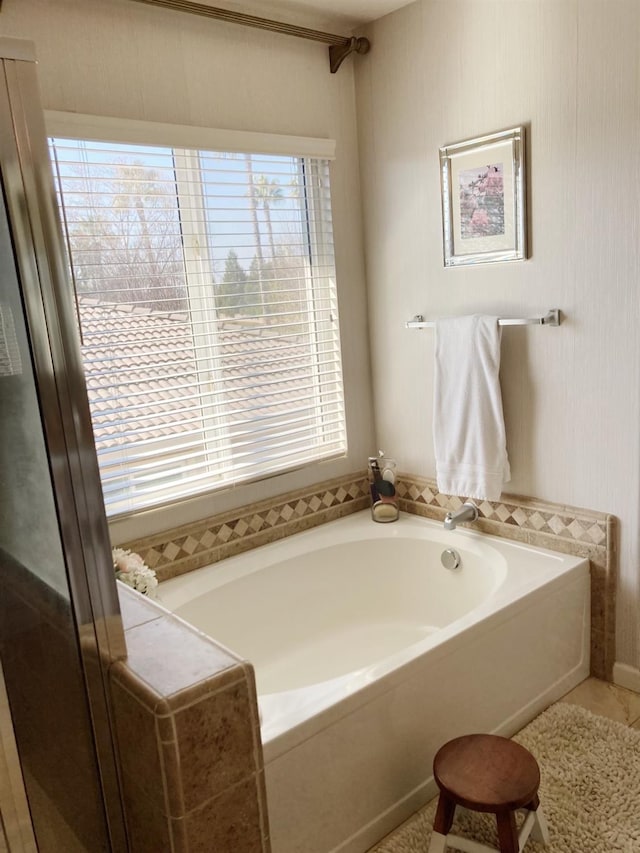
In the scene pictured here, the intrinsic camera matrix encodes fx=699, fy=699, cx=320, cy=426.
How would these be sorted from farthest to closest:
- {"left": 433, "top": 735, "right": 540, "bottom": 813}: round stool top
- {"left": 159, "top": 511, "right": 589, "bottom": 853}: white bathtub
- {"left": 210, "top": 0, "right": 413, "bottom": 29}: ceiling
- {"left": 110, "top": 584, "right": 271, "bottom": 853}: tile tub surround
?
{"left": 210, "top": 0, "right": 413, "bottom": 29}: ceiling
{"left": 159, "top": 511, "right": 589, "bottom": 853}: white bathtub
{"left": 433, "top": 735, "right": 540, "bottom": 813}: round stool top
{"left": 110, "top": 584, "right": 271, "bottom": 853}: tile tub surround

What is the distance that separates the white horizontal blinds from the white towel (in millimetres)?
520

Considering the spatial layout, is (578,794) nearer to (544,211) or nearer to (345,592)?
(345,592)

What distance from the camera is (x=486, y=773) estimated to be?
173 cm

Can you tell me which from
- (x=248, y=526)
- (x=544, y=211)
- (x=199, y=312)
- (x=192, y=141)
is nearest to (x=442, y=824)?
(x=248, y=526)

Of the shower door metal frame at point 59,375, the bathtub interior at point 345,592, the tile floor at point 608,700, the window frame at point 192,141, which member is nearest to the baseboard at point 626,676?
the tile floor at point 608,700

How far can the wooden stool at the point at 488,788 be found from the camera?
1.66 meters

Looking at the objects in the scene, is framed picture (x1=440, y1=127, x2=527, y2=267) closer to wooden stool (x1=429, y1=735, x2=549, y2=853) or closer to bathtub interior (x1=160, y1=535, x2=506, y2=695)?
bathtub interior (x1=160, y1=535, x2=506, y2=695)

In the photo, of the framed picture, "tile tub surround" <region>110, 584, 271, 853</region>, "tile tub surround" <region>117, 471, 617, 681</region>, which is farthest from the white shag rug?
the framed picture

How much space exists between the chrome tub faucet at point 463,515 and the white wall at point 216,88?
579 millimetres

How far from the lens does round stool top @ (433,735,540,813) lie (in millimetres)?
1653

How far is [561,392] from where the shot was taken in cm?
247

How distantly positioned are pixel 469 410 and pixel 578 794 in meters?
1.30

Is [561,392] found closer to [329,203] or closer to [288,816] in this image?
[329,203]

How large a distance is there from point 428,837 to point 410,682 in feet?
1.33
